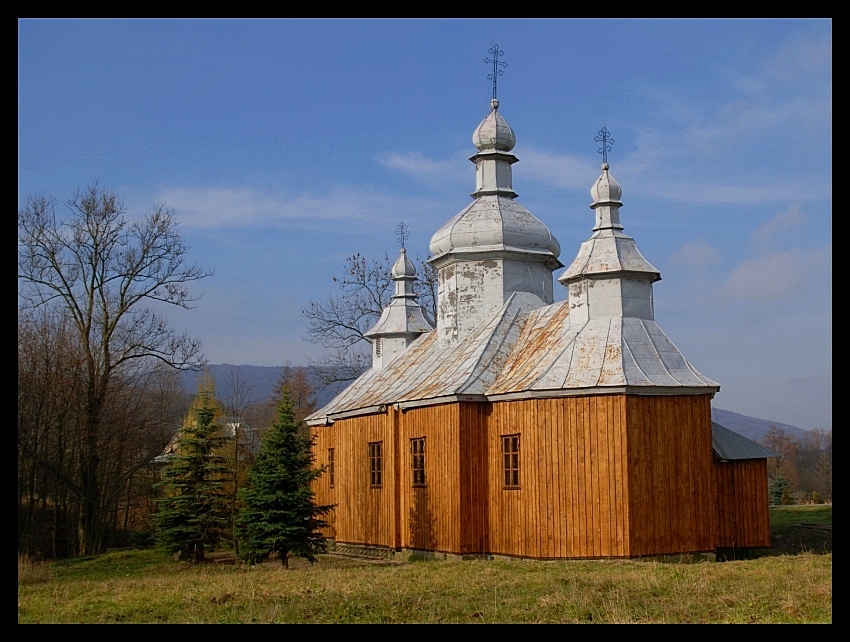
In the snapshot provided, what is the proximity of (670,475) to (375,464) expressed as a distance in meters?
8.33

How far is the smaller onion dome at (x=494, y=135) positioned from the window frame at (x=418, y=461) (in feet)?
26.8

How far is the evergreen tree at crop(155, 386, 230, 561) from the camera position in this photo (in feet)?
70.9

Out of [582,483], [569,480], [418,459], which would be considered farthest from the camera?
[418,459]

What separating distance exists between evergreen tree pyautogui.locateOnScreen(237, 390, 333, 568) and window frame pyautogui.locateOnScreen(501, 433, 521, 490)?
379 centimetres

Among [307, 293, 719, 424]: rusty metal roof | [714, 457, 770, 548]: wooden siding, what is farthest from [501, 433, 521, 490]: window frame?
[714, 457, 770, 548]: wooden siding

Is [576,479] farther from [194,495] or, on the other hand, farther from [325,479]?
[325,479]

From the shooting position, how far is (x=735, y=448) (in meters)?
20.4

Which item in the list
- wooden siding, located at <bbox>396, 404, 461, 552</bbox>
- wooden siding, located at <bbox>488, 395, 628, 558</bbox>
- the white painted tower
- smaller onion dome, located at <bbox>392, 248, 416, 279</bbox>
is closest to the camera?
wooden siding, located at <bbox>488, 395, 628, 558</bbox>

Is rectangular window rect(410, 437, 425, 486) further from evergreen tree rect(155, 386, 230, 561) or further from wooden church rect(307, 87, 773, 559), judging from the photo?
evergreen tree rect(155, 386, 230, 561)

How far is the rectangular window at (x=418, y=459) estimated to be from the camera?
835 inches

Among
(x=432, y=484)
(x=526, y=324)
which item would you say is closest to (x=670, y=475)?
(x=432, y=484)
